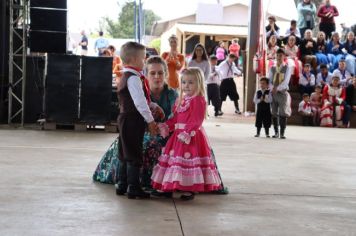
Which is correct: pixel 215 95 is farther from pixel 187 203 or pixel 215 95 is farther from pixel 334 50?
pixel 187 203

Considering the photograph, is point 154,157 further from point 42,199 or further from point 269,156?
point 269,156

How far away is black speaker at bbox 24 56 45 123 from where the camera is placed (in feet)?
43.1

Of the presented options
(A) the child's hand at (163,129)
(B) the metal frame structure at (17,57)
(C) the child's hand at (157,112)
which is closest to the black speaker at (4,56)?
(B) the metal frame structure at (17,57)

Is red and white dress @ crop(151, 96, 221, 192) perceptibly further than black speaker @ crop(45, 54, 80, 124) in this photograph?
No

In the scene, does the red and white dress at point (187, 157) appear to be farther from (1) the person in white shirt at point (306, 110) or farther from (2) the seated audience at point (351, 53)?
(2) the seated audience at point (351, 53)

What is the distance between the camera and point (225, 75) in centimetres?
1847

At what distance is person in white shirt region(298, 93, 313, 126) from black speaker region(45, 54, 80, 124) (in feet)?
24.1

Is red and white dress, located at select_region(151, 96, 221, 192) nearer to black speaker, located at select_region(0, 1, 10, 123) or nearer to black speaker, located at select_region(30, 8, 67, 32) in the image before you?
black speaker, located at select_region(30, 8, 67, 32)

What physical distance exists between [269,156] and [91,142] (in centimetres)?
284

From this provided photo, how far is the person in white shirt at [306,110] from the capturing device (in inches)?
669

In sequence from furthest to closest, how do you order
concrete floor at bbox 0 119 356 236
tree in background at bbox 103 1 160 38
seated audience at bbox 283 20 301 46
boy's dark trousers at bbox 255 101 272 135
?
tree in background at bbox 103 1 160 38, seated audience at bbox 283 20 301 46, boy's dark trousers at bbox 255 101 272 135, concrete floor at bbox 0 119 356 236

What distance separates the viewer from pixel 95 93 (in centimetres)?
1195

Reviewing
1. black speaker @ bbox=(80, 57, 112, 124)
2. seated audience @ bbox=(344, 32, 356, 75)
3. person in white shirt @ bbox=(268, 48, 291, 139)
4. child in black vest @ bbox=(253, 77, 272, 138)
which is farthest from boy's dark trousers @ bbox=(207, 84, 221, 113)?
black speaker @ bbox=(80, 57, 112, 124)

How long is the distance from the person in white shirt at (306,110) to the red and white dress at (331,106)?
0.30 m
